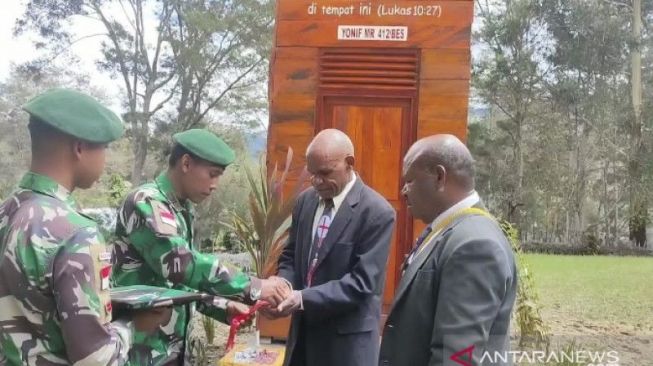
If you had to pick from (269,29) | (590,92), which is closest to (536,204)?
(590,92)

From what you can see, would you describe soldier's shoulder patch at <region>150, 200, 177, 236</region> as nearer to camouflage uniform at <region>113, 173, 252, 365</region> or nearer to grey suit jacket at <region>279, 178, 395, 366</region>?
camouflage uniform at <region>113, 173, 252, 365</region>

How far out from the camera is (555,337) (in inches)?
247

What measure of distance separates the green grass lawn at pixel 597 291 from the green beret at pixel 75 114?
7223 millimetres

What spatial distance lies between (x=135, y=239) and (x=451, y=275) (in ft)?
3.51

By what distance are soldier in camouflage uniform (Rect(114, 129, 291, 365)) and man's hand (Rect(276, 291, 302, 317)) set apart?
0.32 ft

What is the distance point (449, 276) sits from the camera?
4.98 ft

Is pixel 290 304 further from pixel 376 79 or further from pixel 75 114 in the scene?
pixel 376 79

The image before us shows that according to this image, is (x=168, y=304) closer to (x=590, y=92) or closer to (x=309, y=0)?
(x=309, y=0)

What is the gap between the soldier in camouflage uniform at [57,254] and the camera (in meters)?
1.34

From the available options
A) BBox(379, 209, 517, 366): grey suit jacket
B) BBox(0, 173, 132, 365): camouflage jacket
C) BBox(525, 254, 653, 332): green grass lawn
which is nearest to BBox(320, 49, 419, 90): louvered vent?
BBox(379, 209, 517, 366): grey suit jacket

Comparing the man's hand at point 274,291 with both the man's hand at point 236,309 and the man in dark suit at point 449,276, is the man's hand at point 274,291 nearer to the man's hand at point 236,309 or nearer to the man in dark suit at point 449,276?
the man's hand at point 236,309

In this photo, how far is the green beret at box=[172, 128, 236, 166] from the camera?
2.13m

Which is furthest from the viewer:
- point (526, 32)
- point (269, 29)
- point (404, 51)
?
point (526, 32)

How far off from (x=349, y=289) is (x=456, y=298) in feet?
3.10
